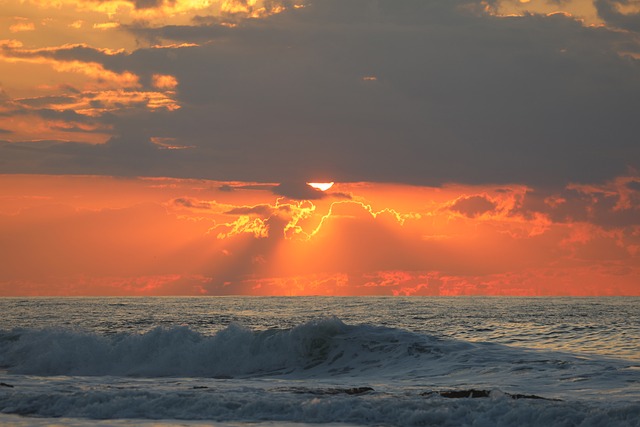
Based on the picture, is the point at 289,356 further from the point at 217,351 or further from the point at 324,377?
the point at 324,377

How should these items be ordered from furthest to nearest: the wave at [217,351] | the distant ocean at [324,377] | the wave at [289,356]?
the wave at [217,351] < the wave at [289,356] < the distant ocean at [324,377]

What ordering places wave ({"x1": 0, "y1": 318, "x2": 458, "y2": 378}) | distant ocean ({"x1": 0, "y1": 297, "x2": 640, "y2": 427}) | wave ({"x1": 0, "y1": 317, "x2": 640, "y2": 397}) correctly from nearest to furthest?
distant ocean ({"x1": 0, "y1": 297, "x2": 640, "y2": 427})
wave ({"x1": 0, "y1": 317, "x2": 640, "y2": 397})
wave ({"x1": 0, "y1": 318, "x2": 458, "y2": 378})

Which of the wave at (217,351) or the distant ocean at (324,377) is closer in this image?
the distant ocean at (324,377)

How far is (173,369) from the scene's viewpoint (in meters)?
36.2

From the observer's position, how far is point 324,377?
1332 inches

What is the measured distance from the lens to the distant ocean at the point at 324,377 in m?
21.6

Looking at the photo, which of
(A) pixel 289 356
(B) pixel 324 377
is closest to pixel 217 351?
(A) pixel 289 356

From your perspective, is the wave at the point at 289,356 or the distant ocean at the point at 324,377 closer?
the distant ocean at the point at 324,377

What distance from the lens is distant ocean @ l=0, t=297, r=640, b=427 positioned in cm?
2156

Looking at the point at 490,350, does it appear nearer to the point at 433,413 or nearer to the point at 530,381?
the point at 530,381

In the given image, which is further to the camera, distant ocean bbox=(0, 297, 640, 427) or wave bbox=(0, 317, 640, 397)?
wave bbox=(0, 317, 640, 397)

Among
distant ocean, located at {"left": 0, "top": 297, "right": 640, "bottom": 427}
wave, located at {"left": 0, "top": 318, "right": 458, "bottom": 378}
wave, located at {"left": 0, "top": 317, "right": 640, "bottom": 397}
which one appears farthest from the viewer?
wave, located at {"left": 0, "top": 318, "right": 458, "bottom": 378}

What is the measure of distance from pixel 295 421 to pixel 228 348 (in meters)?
17.1

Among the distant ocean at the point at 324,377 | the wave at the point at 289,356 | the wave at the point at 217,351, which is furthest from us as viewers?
the wave at the point at 217,351
